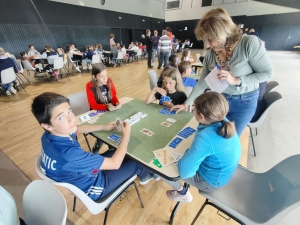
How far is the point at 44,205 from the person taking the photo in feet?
2.29

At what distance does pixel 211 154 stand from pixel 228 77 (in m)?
0.67

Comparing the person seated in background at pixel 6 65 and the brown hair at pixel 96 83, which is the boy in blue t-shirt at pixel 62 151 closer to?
the brown hair at pixel 96 83

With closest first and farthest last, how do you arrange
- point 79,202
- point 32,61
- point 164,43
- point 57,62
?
1. point 79,202
2. point 57,62
3. point 32,61
4. point 164,43

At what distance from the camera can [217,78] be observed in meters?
1.30

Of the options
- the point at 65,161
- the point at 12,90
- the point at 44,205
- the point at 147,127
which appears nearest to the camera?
the point at 44,205

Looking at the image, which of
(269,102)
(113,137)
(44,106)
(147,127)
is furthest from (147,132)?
(269,102)

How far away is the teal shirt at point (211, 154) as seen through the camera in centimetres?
89

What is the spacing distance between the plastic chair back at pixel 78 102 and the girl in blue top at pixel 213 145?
1.52 metres

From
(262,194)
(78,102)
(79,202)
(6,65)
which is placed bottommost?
(79,202)

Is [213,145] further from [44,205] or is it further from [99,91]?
[99,91]

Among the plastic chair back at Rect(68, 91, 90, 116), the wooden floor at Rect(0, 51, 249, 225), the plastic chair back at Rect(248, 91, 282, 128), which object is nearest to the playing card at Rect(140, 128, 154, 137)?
the wooden floor at Rect(0, 51, 249, 225)

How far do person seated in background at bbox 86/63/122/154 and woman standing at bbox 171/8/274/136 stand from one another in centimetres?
111

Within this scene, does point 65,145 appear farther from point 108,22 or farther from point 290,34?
point 290,34

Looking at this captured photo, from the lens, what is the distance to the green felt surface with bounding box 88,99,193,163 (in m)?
1.08
